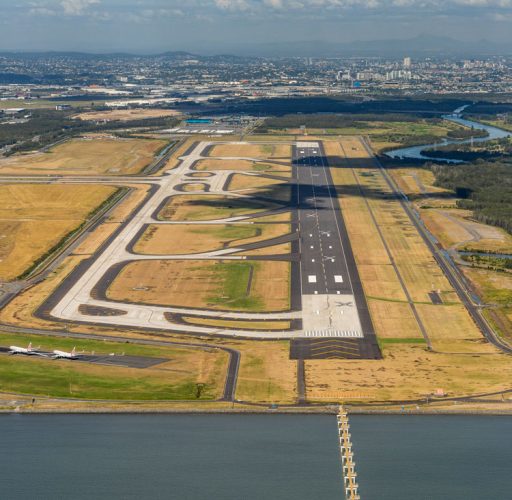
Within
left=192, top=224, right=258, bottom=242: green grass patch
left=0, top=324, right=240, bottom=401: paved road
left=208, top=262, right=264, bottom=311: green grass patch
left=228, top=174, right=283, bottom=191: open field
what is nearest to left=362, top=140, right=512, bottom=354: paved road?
left=208, top=262, right=264, bottom=311: green grass patch

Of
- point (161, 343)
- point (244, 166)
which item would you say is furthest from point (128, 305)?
point (244, 166)

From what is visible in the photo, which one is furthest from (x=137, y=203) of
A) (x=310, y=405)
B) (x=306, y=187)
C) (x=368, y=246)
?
(x=310, y=405)

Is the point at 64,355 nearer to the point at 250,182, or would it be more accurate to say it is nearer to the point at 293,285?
the point at 293,285

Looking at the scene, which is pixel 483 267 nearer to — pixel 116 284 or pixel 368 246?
pixel 368 246

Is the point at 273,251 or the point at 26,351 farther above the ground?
the point at 26,351

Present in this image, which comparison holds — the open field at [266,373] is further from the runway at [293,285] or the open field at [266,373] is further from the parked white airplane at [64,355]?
the parked white airplane at [64,355]

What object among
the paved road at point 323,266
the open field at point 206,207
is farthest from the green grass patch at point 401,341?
the open field at point 206,207
